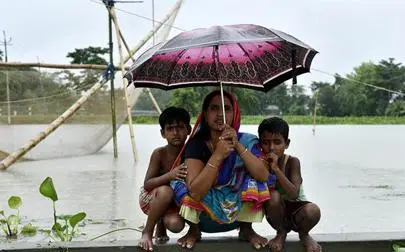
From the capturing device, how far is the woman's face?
76.4 inches

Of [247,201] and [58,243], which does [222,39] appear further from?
[58,243]

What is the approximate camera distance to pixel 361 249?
1.98 meters

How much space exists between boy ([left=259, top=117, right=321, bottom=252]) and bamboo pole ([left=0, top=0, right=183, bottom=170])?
18.6 feet

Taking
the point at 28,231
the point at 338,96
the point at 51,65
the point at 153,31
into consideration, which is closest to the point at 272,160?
the point at 28,231

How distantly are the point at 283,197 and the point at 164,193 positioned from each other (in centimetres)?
46

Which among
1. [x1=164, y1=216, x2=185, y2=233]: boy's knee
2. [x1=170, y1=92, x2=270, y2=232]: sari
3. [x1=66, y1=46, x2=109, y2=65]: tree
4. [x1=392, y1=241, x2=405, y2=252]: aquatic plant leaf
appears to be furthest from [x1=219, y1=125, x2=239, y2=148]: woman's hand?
[x1=66, y1=46, x2=109, y2=65]: tree

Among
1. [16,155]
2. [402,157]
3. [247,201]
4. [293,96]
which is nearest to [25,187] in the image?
[16,155]

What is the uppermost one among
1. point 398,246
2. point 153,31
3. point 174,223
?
point 153,31

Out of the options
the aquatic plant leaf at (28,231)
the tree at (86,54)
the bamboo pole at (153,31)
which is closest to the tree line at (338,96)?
the tree at (86,54)

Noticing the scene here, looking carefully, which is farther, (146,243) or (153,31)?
(153,31)

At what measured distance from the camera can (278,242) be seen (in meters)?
1.90

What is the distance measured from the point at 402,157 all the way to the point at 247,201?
823cm

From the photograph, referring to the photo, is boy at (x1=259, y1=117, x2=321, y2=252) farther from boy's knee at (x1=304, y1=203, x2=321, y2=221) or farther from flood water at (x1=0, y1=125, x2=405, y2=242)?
flood water at (x1=0, y1=125, x2=405, y2=242)

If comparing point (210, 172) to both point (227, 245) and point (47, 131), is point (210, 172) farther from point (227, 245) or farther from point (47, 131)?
point (47, 131)
